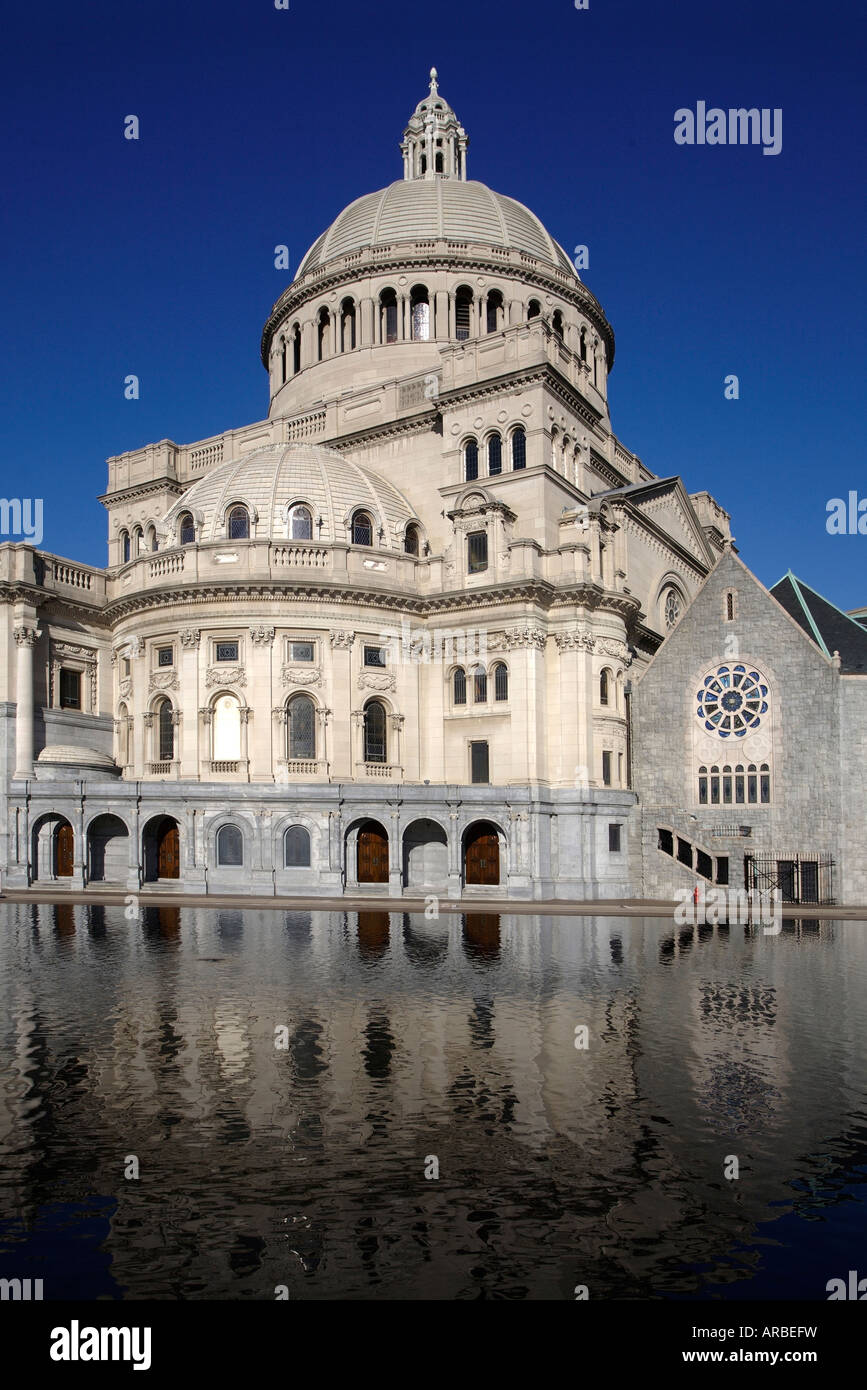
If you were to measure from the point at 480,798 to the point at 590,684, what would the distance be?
880 centimetres

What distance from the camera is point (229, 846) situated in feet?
163

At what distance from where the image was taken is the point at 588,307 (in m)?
76.2

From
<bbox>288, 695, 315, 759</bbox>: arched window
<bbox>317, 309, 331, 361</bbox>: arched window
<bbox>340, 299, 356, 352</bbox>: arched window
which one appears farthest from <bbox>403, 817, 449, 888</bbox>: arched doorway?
<bbox>317, 309, 331, 361</bbox>: arched window

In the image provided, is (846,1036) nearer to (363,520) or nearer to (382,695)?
(382,695)

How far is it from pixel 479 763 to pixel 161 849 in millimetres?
16623

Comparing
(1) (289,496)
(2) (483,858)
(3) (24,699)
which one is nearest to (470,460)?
(1) (289,496)

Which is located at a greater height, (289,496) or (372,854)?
(289,496)

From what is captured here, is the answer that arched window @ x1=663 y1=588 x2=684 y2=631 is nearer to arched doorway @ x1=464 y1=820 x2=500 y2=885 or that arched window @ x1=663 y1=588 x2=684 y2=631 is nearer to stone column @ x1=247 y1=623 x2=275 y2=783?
arched doorway @ x1=464 y1=820 x2=500 y2=885

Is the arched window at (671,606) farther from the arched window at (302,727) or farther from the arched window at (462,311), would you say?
the arched window at (302,727)

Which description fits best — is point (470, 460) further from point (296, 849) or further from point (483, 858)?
point (296, 849)

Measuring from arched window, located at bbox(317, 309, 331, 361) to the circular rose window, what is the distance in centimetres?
3888

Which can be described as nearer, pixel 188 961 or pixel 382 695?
pixel 188 961
